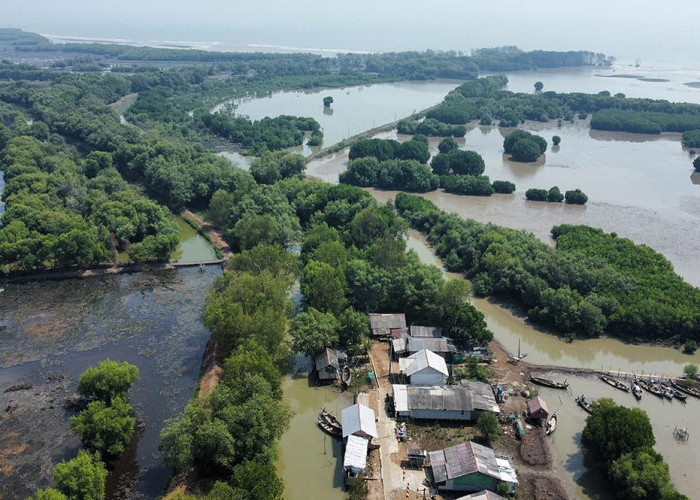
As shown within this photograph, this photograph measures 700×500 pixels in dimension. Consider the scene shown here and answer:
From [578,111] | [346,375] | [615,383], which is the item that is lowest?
[346,375]

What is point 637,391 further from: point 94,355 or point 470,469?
Result: point 94,355

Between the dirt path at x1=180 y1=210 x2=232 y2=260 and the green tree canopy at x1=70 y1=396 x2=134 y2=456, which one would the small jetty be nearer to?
the green tree canopy at x1=70 y1=396 x2=134 y2=456

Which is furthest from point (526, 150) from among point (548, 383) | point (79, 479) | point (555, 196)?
point (79, 479)

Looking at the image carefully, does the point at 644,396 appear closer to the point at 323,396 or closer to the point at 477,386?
the point at 477,386

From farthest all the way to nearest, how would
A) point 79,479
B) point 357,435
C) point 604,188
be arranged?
point 604,188 < point 357,435 < point 79,479

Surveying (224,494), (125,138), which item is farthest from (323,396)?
(125,138)

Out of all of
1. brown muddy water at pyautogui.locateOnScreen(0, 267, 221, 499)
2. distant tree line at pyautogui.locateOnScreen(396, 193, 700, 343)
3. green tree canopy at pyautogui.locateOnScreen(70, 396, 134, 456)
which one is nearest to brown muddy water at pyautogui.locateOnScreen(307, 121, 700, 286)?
distant tree line at pyautogui.locateOnScreen(396, 193, 700, 343)
